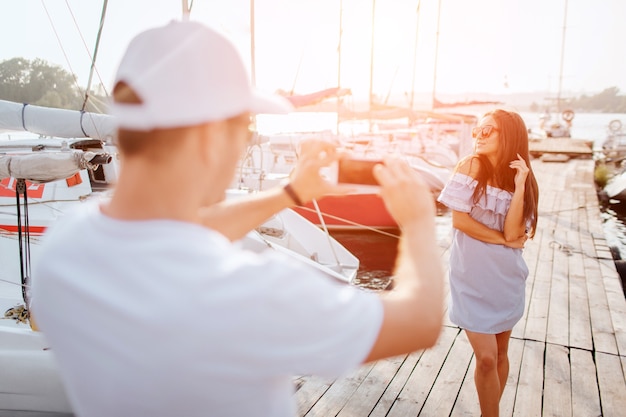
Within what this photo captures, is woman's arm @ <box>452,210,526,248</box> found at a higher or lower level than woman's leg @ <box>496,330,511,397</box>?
higher

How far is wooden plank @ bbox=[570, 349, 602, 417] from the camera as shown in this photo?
10.2 ft

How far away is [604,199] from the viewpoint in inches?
658

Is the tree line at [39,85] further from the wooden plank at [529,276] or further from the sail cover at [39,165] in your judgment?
the wooden plank at [529,276]

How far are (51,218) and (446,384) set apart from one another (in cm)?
516

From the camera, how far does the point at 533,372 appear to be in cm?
359

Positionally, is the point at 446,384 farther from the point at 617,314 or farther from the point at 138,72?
the point at 138,72

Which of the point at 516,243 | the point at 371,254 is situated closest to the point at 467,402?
the point at 516,243

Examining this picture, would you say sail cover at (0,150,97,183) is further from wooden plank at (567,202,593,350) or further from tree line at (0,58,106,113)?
wooden plank at (567,202,593,350)

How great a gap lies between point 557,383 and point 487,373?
124cm

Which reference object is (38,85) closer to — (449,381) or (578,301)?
(449,381)

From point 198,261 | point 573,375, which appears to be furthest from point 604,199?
point 198,261

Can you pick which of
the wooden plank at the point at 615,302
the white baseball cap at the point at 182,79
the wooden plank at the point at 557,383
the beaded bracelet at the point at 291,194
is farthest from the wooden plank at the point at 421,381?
the white baseball cap at the point at 182,79

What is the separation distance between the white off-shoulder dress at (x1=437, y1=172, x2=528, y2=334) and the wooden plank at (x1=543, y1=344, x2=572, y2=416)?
887 mm

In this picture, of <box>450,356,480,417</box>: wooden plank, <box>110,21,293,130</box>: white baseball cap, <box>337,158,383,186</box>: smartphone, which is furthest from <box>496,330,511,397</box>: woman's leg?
<box>110,21,293,130</box>: white baseball cap
